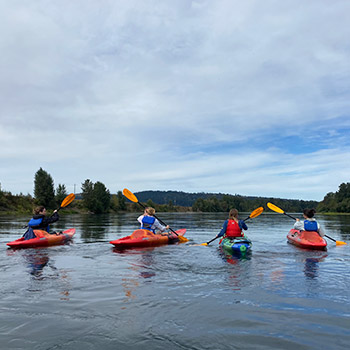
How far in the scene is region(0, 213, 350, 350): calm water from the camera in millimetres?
3809

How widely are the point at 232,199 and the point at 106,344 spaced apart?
13514 cm

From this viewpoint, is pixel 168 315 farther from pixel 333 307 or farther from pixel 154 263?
pixel 154 263

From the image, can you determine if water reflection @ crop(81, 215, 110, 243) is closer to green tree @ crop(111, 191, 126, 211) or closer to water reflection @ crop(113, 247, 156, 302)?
water reflection @ crop(113, 247, 156, 302)

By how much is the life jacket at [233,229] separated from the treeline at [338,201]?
80386 millimetres

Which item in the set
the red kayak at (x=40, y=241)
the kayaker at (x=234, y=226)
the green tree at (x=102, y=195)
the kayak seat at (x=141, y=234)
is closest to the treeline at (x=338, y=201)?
the green tree at (x=102, y=195)

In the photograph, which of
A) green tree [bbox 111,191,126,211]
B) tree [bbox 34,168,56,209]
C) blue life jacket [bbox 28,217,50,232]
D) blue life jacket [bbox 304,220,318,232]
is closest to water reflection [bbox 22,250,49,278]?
blue life jacket [bbox 28,217,50,232]

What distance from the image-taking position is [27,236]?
12516mm

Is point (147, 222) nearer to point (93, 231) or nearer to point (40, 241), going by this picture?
point (40, 241)

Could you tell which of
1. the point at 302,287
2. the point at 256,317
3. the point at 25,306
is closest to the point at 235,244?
the point at 302,287

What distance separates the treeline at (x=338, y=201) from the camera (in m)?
82.8

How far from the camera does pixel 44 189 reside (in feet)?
221

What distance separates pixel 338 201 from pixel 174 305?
9526cm

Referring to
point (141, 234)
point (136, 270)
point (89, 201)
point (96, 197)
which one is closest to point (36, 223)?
point (141, 234)

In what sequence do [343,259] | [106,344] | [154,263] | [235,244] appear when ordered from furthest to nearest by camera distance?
[235,244] < [343,259] < [154,263] < [106,344]
